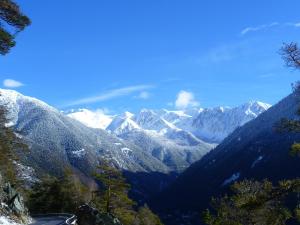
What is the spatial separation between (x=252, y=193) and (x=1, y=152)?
121 feet

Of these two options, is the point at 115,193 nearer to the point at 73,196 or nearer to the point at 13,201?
the point at 73,196

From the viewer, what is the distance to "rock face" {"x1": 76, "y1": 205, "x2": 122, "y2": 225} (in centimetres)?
4125

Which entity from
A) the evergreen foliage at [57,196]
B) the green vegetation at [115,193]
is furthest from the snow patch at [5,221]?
the evergreen foliage at [57,196]

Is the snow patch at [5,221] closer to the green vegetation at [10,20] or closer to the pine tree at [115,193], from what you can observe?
the green vegetation at [10,20]

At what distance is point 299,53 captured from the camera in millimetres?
18156

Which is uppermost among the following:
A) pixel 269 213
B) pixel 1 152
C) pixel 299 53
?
pixel 1 152

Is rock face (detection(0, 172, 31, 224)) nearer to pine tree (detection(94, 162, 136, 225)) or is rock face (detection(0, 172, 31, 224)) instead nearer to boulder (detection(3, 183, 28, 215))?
boulder (detection(3, 183, 28, 215))

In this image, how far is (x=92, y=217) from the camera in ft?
136

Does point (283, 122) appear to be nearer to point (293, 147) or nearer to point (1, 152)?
point (293, 147)

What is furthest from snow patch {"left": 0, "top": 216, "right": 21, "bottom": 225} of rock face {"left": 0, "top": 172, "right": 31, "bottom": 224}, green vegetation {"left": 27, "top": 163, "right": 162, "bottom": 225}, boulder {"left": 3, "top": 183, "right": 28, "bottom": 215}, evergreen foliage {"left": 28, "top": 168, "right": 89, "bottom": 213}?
evergreen foliage {"left": 28, "top": 168, "right": 89, "bottom": 213}

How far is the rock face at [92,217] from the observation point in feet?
135

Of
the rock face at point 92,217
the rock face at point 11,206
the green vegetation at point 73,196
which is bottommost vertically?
the rock face at point 92,217

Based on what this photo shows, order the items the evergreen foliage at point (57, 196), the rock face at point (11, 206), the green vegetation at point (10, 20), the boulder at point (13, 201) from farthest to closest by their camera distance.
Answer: the evergreen foliage at point (57, 196), the boulder at point (13, 201), the rock face at point (11, 206), the green vegetation at point (10, 20)

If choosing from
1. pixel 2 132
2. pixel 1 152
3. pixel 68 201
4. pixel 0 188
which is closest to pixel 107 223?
pixel 0 188
